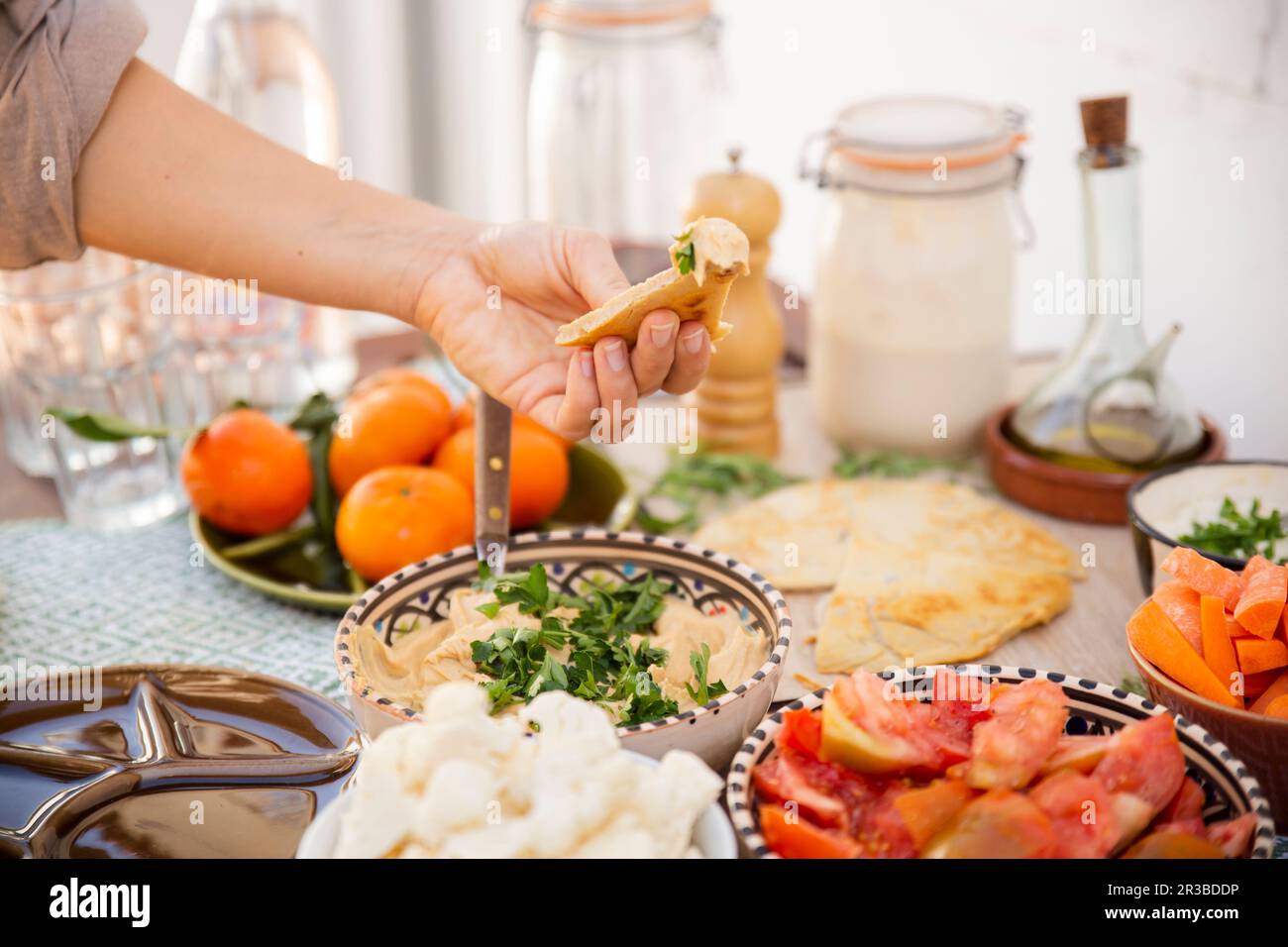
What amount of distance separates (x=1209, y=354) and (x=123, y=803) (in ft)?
5.22

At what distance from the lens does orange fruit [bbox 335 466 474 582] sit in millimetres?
1446

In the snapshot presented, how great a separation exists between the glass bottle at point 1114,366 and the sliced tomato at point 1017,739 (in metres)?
0.81

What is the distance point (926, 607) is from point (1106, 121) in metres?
0.64

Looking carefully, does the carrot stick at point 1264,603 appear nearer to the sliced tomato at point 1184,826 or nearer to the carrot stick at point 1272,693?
the carrot stick at point 1272,693

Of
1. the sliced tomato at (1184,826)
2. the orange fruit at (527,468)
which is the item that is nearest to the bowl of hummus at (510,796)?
the sliced tomato at (1184,826)

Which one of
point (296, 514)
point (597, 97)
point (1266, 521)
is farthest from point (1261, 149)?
point (296, 514)

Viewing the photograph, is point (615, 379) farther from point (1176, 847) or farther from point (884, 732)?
point (1176, 847)

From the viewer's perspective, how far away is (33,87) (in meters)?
1.29

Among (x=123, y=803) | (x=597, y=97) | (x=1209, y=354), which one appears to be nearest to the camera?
(x=123, y=803)

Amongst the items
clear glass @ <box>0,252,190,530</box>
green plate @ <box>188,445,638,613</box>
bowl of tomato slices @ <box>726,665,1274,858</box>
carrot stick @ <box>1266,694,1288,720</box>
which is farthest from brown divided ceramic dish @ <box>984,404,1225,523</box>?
clear glass @ <box>0,252,190,530</box>

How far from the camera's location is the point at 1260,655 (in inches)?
39.5

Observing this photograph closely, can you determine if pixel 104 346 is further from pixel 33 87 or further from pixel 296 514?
pixel 33 87

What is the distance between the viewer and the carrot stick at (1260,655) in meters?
1.00

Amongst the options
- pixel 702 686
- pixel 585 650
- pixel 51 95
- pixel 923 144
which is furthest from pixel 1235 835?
pixel 51 95
